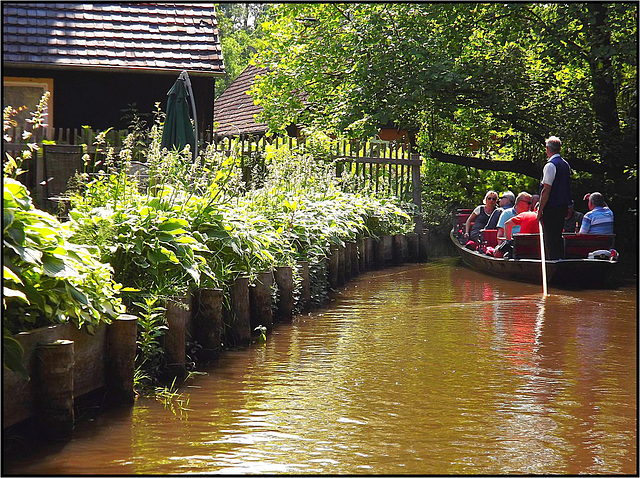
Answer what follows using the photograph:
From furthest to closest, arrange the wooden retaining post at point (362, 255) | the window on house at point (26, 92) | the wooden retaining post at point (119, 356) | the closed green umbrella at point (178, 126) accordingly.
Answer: the window on house at point (26, 92) → the wooden retaining post at point (362, 255) → the closed green umbrella at point (178, 126) → the wooden retaining post at point (119, 356)

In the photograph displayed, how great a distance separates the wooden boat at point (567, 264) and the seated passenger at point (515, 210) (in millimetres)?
876

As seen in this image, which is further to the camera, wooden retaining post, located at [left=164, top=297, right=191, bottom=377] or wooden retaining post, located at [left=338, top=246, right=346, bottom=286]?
wooden retaining post, located at [left=338, top=246, right=346, bottom=286]

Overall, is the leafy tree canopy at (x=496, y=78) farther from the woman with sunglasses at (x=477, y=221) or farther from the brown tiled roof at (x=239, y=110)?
the brown tiled roof at (x=239, y=110)

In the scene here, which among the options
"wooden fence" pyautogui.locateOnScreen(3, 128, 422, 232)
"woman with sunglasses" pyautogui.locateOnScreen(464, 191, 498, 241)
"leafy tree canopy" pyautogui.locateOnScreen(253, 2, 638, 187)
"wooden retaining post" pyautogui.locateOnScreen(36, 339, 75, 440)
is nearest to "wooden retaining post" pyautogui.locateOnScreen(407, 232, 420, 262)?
"wooden fence" pyautogui.locateOnScreen(3, 128, 422, 232)

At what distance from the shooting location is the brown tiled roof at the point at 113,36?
61.0 feet

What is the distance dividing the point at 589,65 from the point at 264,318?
45.8 ft

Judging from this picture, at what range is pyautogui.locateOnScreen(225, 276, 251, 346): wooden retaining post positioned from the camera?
340 inches

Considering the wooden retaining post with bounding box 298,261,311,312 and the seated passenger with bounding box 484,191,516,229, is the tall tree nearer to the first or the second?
the seated passenger with bounding box 484,191,516,229

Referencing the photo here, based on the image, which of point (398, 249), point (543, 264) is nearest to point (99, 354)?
point (543, 264)

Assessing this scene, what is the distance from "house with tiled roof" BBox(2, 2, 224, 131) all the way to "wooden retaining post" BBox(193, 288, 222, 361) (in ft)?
38.8

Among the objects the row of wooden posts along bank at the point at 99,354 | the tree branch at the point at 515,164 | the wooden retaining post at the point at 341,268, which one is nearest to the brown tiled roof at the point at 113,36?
the wooden retaining post at the point at 341,268

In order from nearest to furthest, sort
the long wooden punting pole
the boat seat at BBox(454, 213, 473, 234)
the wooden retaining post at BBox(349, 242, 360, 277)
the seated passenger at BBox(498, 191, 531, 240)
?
the long wooden punting pole
the wooden retaining post at BBox(349, 242, 360, 277)
the seated passenger at BBox(498, 191, 531, 240)
the boat seat at BBox(454, 213, 473, 234)

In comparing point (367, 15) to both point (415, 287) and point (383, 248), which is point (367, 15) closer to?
point (383, 248)

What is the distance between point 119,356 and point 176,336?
87 cm
